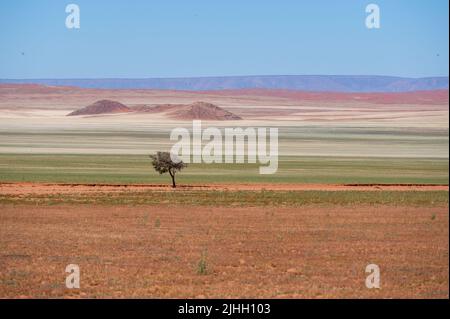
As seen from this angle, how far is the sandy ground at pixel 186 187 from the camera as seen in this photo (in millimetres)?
38875

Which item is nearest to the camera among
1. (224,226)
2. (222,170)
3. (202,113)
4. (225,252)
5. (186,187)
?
(225,252)

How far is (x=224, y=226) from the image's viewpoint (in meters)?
24.5

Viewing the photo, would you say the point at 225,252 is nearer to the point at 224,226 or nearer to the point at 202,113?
the point at 224,226

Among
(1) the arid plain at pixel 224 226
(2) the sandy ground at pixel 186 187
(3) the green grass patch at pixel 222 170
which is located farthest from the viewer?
(3) the green grass patch at pixel 222 170

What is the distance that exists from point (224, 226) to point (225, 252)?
5658 millimetres

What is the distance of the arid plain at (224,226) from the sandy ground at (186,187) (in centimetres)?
9

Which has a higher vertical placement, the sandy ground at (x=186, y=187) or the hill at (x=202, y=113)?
the hill at (x=202, y=113)

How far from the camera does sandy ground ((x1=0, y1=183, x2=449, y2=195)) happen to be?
38875 mm

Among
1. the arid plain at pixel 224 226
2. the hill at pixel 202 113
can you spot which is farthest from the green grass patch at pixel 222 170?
the hill at pixel 202 113

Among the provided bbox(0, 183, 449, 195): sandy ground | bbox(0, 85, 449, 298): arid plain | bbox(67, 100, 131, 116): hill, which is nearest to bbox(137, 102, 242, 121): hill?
bbox(67, 100, 131, 116): hill

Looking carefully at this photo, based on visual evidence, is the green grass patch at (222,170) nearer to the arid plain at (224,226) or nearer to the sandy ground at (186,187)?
the arid plain at (224,226)

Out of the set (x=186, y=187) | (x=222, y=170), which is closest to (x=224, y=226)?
(x=186, y=187)

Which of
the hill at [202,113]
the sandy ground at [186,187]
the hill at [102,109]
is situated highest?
the hill at [102,109]

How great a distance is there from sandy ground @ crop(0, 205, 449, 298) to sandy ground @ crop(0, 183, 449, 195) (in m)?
9.35
